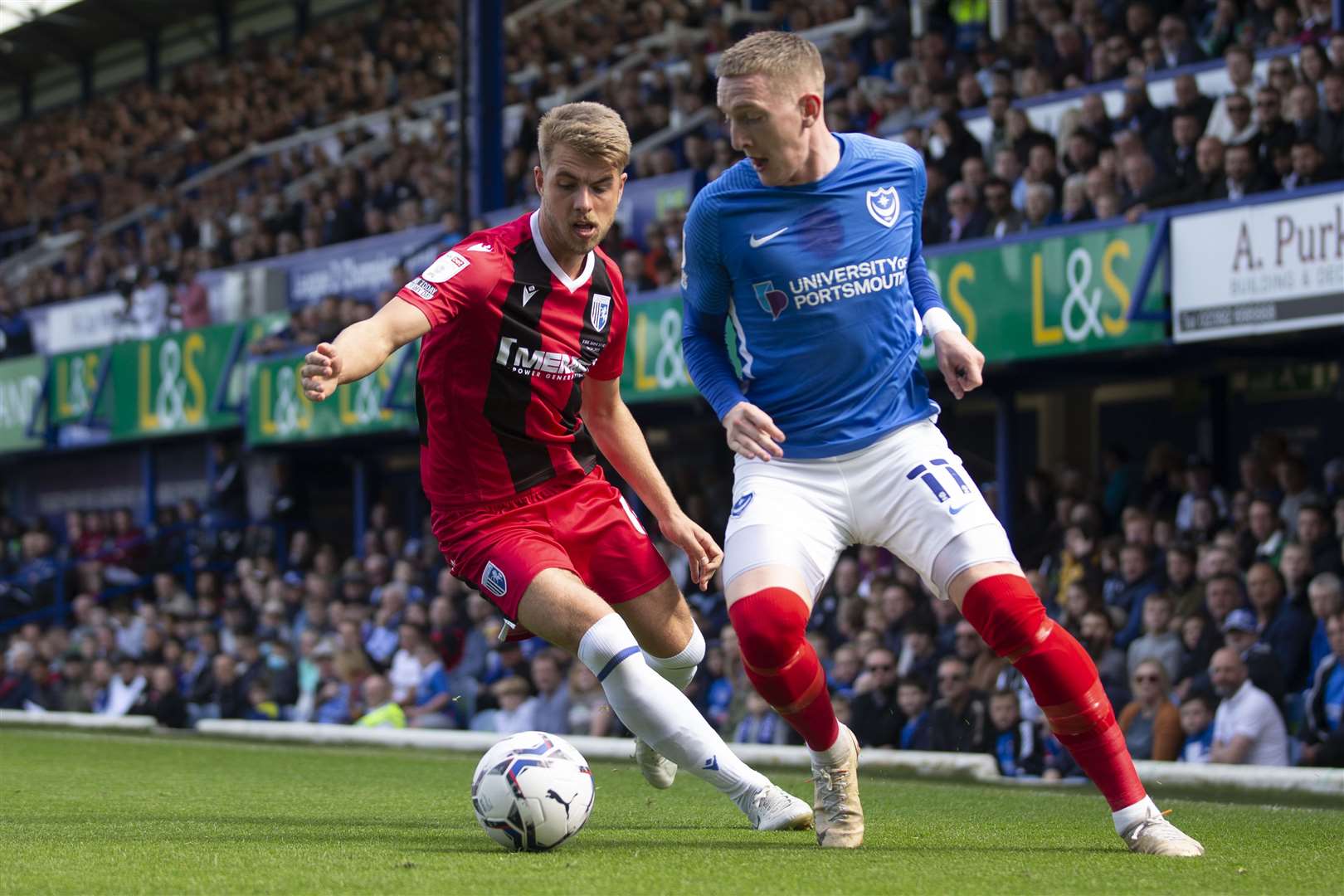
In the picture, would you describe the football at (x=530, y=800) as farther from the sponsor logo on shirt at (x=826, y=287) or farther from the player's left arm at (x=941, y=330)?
the player's left arm at (x=941, y=330)

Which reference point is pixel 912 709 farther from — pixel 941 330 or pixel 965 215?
pixel 941 330

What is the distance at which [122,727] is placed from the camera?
16.8 metres

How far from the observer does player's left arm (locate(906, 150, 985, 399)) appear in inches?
207

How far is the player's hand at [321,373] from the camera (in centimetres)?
470

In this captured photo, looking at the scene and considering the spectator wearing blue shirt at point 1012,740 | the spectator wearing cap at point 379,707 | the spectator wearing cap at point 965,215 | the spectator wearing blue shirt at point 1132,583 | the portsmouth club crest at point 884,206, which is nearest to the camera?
the portsmouth club crest at point 884,206

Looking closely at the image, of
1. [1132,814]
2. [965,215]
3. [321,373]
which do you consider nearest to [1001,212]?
[965,215]

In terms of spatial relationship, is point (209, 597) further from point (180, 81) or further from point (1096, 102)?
point (180, 81)

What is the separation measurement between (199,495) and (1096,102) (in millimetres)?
14046

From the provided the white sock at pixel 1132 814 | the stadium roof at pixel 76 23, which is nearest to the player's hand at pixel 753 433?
the white sock at pixel 1132 814

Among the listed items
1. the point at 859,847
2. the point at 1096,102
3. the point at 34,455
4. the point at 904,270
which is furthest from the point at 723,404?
the point at 34,455

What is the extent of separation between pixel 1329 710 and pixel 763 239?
18.4 ft

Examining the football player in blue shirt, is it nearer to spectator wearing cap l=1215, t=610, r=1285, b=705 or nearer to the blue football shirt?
the blue football shirt

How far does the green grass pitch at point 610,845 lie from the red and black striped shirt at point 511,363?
1.16 metres

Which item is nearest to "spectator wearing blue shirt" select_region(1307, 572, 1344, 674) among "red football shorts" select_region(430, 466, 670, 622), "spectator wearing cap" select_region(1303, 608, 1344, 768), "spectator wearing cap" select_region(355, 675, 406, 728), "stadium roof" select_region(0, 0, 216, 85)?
"spectator wearing cap" select_region(1303, 608, 1344, 768)
